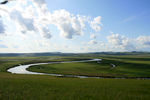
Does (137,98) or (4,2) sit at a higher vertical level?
(4,2)

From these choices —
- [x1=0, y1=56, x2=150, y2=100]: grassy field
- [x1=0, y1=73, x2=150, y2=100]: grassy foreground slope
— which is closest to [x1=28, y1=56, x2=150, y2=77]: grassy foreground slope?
[x1=0, y1=56, x2=150, y2=100]: grassy field

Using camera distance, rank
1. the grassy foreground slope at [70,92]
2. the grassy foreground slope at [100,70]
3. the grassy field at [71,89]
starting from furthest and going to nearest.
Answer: the grassy foreground slope at [100,70], the grassy field at [71,89], the grassy foreground slope at [70,92]

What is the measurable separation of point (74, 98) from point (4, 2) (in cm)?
1493

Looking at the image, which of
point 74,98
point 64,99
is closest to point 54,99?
point 64,99

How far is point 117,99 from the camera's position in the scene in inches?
769

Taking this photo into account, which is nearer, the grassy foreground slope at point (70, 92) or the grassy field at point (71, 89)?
the grassy foreground slope at point (70, 92)

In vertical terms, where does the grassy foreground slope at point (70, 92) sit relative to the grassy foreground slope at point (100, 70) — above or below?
above

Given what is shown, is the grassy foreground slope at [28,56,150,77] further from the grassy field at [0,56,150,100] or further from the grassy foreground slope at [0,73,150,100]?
the grassy foreground slope at [0,73,150,100]

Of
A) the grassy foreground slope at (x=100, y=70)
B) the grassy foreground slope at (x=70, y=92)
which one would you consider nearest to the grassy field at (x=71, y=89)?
the grassy foreground slope at (x=70, y=92)

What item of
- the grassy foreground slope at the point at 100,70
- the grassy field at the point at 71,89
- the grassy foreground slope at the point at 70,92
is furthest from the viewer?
the grassy foreground slope at the point at 100,70

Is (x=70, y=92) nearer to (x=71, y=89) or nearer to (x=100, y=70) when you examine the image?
(x=71, y=89)

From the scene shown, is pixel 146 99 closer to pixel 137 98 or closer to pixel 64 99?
pixel 137 98

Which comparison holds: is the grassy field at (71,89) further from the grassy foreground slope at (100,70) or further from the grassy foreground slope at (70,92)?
the grassy foreground slope at (100,70)

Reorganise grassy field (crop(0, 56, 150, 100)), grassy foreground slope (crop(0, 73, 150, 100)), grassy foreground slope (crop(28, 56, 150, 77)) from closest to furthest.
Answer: grassy foreground slope (crop(0, 73, 150, 100)) → grassy field (crop(0, 56, 150, 100)) → grassy foreground slope (crop(28, 56, 150, 77))
